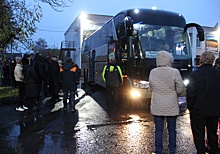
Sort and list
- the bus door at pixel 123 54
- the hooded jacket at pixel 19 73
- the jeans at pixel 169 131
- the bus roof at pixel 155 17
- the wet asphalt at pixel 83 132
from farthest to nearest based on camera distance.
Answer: the bus roof at pixel 155 17
the bus door at pixel 123 54
the hooded jacket at pixel 19 73
the wet asphalt at pixel 83 132
the jeans at pixel 169 131

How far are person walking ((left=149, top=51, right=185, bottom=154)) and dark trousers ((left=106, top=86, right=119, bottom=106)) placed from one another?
16.4 feet

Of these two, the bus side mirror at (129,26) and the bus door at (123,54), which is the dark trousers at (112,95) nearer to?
the bus door at (123,54)

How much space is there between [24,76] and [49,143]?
3696 mm

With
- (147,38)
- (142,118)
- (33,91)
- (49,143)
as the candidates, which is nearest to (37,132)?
(49,143)

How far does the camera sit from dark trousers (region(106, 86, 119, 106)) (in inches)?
361

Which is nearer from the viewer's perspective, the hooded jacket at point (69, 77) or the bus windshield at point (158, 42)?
the hooded jacket at point (69, 77)

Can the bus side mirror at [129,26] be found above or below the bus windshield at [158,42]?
above

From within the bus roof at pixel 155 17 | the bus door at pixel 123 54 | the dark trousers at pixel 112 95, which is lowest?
the dark trousers at pixel 112 95

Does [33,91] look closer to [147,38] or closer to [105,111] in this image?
[105,111]

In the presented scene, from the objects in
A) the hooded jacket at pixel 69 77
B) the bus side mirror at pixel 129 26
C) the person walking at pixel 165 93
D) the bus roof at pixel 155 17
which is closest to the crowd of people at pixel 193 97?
the person walking at pixel 165 93

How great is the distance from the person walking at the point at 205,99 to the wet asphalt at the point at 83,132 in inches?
35.9

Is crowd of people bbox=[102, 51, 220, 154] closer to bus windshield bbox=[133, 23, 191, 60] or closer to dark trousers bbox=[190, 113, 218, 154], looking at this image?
dark trousers bbox=[190, 113, 218, 154]

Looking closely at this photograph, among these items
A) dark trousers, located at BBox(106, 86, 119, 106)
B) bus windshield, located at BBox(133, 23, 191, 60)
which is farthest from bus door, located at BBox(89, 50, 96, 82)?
bus windshield, located at BBox(133, 23, 191, 60)

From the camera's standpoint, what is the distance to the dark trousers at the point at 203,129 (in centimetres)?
399
